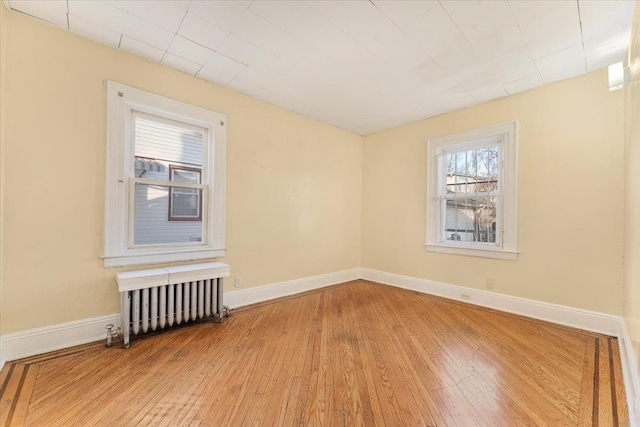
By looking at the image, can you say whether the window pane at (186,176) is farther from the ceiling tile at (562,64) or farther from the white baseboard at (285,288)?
the ceiling tile at (562,64)

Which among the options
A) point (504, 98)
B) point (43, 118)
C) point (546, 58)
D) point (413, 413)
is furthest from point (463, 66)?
point (43, 118)

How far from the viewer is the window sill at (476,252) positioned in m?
3.30

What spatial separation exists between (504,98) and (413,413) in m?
3.58

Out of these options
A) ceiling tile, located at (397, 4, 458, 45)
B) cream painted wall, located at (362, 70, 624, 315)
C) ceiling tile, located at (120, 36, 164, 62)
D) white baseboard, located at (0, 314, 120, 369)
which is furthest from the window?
white baseboard, located at (0, 314, 120, 369)

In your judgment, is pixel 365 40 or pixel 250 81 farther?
pixel 250 81

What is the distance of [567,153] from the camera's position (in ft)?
9.60

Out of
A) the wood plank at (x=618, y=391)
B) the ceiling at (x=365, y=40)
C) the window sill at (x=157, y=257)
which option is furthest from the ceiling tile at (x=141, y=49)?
the wood plank at (x=618, y=391)

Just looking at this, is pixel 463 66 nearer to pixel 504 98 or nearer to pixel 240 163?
pixel 504 98

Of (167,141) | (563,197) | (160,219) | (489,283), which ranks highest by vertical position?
(167,141)

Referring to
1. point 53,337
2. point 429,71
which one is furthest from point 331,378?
point 429,71

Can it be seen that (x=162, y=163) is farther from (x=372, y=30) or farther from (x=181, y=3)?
(x=372, y=30)

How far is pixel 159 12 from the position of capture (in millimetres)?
2086

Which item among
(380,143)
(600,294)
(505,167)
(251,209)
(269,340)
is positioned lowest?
(269,340)

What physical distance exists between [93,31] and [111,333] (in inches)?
101
